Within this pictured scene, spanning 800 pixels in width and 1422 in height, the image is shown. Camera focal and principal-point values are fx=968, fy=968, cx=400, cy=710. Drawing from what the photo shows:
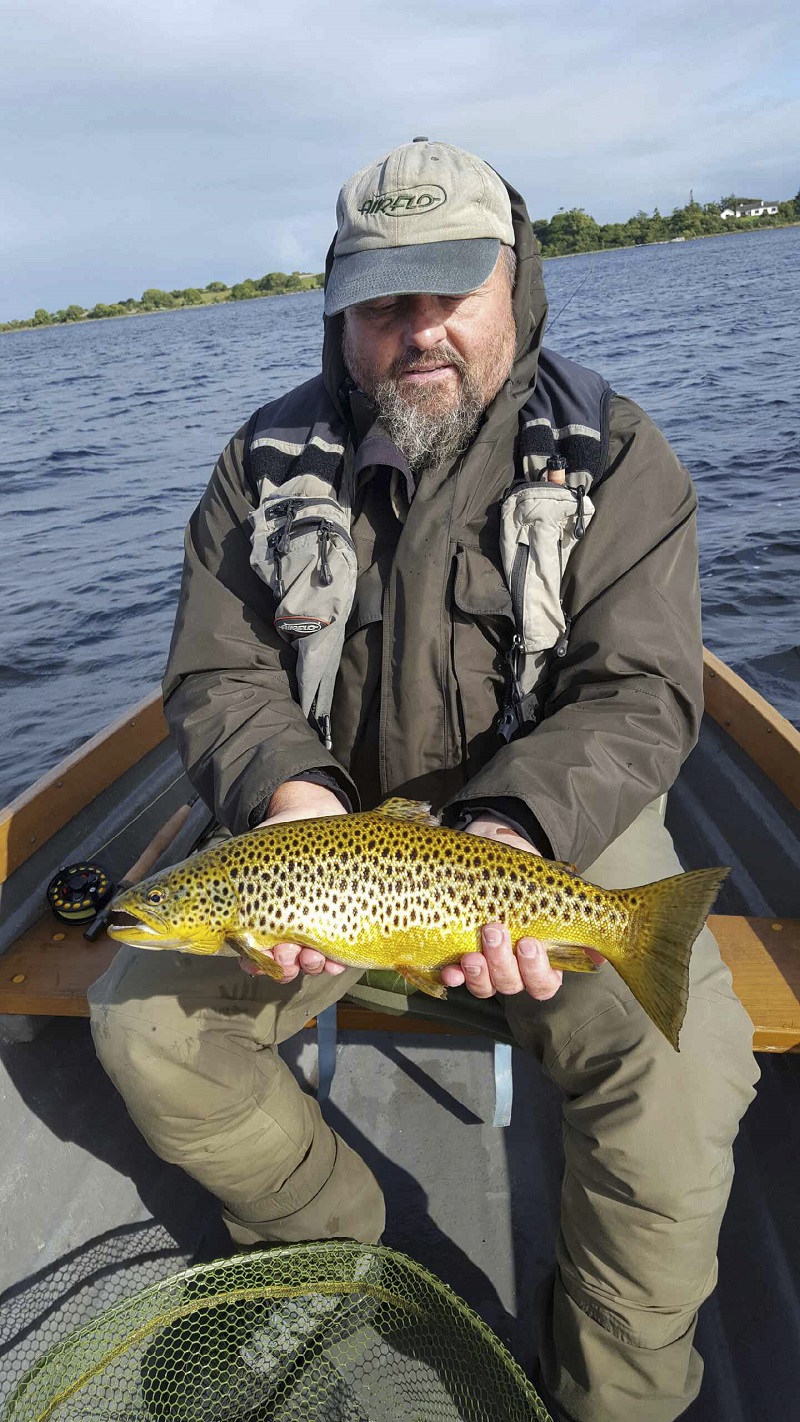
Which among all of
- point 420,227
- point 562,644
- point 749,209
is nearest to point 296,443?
point 420,227

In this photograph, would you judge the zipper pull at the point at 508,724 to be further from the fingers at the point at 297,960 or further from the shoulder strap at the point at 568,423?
the fingers at the point at 297,960

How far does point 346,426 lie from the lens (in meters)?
3.83

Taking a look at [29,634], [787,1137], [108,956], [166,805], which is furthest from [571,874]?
[29,634]

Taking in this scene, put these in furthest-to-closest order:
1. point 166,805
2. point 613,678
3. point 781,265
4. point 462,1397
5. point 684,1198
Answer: point 781,265, point 166,805, point 613,678, point 462,1397, point 684,1198

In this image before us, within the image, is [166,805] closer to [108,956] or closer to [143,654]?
[108,956]

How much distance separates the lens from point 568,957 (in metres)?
2.73

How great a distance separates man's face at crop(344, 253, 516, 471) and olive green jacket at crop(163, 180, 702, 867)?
3.0 inches

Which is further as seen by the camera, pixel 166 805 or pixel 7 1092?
pixel 166 805

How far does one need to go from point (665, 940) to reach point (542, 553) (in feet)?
4.54

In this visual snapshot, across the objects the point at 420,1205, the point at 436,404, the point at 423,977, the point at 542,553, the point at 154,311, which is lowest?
the point at 420,1205

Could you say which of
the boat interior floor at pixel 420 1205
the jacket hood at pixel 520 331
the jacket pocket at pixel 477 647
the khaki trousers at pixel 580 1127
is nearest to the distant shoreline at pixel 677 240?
the jacket hood at pixel 520 331

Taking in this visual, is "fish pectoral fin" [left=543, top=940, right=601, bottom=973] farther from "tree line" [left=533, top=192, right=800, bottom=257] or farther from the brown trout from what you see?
"tree line" [left=533, top=192, right=800, bottom=257]

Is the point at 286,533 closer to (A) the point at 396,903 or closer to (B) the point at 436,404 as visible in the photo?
(B) the point at 436,404

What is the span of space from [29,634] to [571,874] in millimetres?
10873
